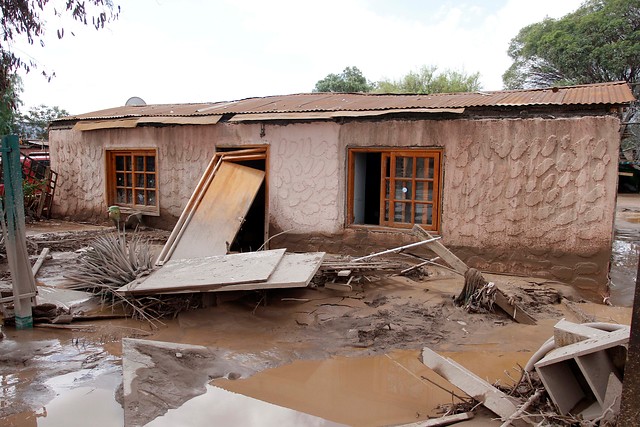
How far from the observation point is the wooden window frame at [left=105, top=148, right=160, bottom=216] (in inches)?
418

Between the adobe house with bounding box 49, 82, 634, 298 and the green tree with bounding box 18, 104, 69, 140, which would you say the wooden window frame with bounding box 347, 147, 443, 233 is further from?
the green tree with bounding box 18, 104, 69, 140

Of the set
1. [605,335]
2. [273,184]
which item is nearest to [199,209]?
[273,184]

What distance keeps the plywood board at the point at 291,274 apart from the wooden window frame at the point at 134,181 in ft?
17.7

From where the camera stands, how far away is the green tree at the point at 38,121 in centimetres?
2559

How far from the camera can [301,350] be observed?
489 centimetres

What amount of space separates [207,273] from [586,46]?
22715 mm

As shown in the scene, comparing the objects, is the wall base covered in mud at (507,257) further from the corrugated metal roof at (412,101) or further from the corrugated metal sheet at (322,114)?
the corrugated metal roof at (412,101)

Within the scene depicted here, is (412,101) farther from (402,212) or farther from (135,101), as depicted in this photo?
(135,101)

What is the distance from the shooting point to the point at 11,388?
12.7 feet

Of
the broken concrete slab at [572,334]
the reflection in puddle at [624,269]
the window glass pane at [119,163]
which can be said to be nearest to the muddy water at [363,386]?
the broken concrete slab at [572,334]

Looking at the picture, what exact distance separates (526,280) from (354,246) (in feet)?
8.99

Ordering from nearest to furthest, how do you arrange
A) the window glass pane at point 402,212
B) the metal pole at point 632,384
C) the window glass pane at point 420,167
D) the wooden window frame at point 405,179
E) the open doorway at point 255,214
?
the metal pole at point 632,384
the wooden window frame at point 405,179
the window glass pane at point 420,167
the window glass pane at point 402,212
the open doorway at point 255,214

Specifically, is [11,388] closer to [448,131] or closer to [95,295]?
[95,295]

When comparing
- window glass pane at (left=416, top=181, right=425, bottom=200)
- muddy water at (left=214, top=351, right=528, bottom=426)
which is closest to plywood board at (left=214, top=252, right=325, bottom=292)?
muddy water at (left=214, top=351, right=528, bottom=426)
